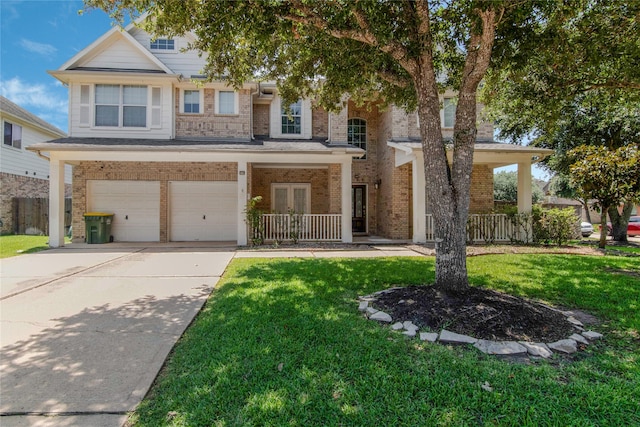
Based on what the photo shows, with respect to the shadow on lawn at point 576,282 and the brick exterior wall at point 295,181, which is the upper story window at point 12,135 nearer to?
the brick exterior wall at point 295,181

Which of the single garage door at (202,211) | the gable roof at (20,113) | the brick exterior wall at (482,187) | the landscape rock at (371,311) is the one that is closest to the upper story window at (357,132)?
the brick exterior wall at (482,187)

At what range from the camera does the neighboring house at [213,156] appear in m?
11.5

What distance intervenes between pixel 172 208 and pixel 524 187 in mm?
13394

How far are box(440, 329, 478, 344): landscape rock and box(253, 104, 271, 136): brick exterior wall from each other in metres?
12.6

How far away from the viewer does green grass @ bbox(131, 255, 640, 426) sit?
7.02 feet

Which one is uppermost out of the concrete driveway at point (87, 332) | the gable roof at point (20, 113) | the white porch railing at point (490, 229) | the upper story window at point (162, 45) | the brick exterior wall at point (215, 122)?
the upper story window at point (162, 45)

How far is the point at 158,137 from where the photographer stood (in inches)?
Result: 493

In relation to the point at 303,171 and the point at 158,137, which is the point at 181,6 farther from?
the point at 303,171

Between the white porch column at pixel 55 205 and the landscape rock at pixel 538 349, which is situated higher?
the white porch column at pixel 55 205

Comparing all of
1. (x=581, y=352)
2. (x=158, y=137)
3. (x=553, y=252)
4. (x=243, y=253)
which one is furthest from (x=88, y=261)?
(x=553, y=252)

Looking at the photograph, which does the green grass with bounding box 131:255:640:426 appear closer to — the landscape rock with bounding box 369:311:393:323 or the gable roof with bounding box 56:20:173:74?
the landscape rock with bounding box 369:311:393:323

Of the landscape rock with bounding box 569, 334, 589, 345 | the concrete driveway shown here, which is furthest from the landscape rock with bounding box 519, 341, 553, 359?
the concrete driveway

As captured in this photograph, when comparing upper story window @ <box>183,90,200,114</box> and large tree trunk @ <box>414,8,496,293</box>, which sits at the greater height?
upper story window @ <box>183,90,200,114</box>

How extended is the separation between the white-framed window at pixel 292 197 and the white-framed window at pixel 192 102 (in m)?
4.49
